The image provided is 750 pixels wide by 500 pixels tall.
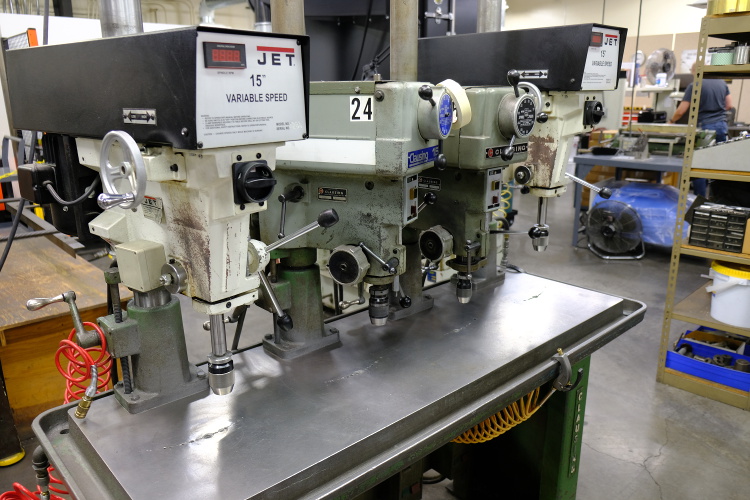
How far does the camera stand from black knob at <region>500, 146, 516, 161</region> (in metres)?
1.38

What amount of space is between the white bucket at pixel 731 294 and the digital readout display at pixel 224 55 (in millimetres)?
2430

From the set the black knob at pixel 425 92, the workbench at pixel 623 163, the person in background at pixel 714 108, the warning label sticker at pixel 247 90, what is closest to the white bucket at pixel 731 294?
the workbench at pixel 623 163

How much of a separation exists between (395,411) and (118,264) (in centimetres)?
59

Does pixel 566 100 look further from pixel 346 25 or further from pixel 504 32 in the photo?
pixel 346 25

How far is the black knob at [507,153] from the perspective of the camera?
54.3 inches

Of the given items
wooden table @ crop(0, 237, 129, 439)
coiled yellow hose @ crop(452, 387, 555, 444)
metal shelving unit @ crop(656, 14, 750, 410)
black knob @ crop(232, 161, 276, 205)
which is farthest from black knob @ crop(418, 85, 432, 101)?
metal shelving unit @ crop(656, 14, 750, 410)

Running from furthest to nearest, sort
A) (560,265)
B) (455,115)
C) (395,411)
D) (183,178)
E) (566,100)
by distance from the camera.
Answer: (560,265) → (566,100) → (455,115) → (395,411) → (183,178)

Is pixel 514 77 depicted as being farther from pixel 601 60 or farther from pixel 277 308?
pixel 277 308

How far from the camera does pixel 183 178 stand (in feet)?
2.95

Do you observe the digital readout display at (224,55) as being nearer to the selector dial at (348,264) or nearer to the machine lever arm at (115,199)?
the machine lever arm at (115,199)

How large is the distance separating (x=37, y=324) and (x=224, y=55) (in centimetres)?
173

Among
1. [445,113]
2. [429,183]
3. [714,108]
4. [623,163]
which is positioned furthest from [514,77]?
[714,108]

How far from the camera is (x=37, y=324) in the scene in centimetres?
210

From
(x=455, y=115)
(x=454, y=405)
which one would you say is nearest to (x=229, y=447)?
(x=454, y=405)
